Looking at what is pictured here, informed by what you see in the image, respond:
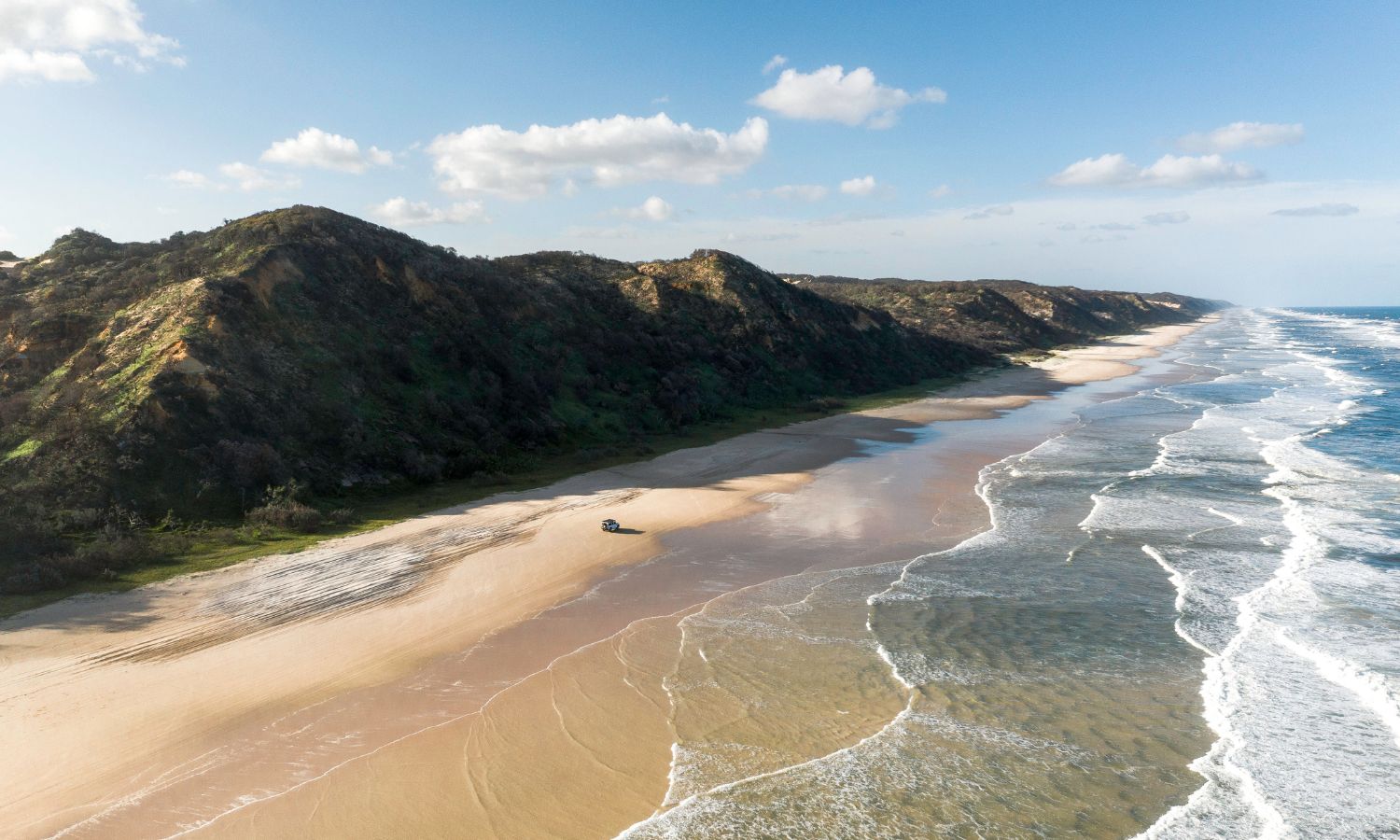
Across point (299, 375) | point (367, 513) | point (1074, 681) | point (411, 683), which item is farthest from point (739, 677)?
point (299, 375)

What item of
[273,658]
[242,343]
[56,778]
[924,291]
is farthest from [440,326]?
[924,291]

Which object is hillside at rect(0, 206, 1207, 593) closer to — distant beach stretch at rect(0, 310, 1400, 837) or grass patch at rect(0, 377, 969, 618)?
grass patch at rect(0, 377, 969, 618)

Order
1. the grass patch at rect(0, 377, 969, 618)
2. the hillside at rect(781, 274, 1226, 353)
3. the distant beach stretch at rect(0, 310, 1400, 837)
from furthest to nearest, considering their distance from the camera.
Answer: the hillside at rect(781, 274, 1226, 353) → the grass patch at rect(0, 377, 969, 618) → the distant beach stretch at rect(0, 310, 1400, 837)

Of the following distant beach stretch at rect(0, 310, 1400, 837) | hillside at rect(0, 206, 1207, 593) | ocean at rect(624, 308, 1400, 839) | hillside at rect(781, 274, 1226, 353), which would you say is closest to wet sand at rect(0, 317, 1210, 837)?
distant beach stretch at rect(0, 310, 1400, 837)

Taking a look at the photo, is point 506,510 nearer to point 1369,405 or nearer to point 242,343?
point 242,343

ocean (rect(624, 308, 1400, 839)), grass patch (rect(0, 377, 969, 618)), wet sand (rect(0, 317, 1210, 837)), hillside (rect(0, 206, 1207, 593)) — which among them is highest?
hillside (rect(0, 206, 1207, 593))

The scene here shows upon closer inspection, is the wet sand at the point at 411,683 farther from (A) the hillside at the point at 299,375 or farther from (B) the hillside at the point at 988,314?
(B) the hillside at the point at 988,314

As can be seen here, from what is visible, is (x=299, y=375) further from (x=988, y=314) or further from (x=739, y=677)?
(x=988, y=314)

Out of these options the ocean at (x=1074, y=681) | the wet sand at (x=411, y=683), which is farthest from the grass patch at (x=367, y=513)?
the ocean at (x=1074, y=681)
